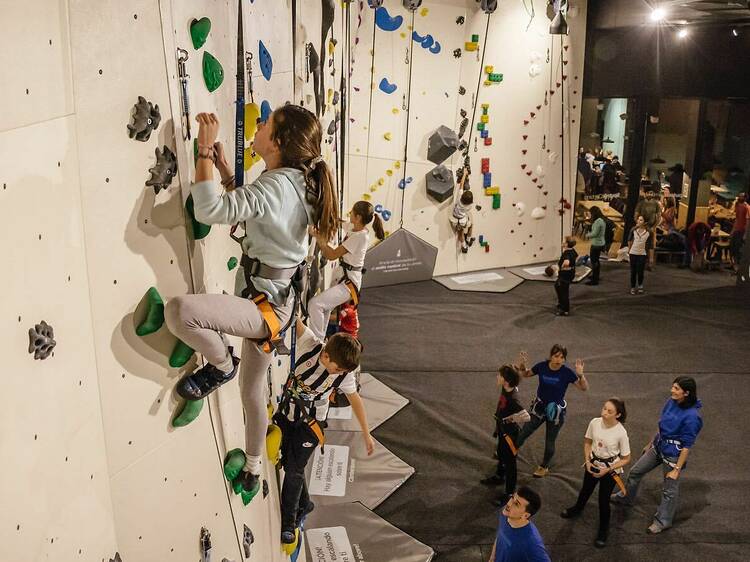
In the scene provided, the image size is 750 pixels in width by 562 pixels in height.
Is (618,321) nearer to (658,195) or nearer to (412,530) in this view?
(658,195)

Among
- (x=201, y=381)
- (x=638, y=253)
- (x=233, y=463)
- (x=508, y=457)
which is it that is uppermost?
(x=201, y=381)

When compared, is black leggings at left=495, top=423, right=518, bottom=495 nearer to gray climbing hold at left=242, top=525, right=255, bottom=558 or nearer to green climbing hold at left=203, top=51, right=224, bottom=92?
gray climbing hold at left=242, top=525, right=255, bottom=558

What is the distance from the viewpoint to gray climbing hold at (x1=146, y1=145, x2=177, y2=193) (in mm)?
1770

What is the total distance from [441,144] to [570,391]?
3618mm

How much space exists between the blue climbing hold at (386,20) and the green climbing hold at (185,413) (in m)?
6.61

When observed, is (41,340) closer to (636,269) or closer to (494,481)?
(494,481)

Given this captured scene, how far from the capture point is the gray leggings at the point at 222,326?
181 cm

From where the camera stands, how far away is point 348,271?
15.3 ft

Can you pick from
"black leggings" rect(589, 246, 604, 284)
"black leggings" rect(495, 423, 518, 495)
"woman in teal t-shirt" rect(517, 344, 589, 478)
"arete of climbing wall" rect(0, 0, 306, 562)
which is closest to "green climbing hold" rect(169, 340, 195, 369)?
"arete of climbing wall" rect(0, 0, 306, 562)

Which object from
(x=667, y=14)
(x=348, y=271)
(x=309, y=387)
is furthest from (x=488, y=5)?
(x=309, y=387)

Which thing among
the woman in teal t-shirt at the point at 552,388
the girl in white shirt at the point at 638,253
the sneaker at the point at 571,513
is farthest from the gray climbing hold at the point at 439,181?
the sneaker at the point at 571,513

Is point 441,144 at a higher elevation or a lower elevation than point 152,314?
higher

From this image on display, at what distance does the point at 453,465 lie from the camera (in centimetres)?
491

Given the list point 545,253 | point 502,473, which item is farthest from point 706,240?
point 502,473
